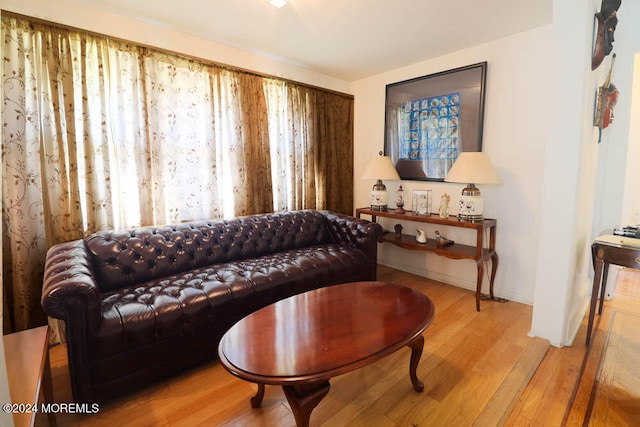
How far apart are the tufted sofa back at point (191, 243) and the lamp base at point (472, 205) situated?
1.40m

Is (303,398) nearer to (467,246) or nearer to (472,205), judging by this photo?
(472,205)

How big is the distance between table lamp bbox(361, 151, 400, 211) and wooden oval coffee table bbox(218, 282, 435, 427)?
5.66ft

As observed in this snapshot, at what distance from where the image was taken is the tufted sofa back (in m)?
2.22

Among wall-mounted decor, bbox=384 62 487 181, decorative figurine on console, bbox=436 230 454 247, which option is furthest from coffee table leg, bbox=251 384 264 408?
wall-mounted decor, bbox=384 62 487 181

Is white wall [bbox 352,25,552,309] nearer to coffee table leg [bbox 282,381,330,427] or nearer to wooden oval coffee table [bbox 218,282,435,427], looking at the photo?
wooden oval coffee table [bbox 218,282,435,427]

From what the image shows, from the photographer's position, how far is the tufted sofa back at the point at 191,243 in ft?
7.30

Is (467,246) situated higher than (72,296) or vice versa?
(72,296)

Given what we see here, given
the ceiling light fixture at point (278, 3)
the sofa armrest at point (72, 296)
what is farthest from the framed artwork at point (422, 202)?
the sofa armrest at point (72, 296)

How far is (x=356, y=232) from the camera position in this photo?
3.16 m

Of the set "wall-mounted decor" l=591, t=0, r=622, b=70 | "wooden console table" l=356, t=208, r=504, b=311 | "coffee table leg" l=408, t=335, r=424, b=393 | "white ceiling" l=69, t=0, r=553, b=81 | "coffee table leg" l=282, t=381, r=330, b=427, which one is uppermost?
"white ceiling" l=69, t=0, r=553, b=81

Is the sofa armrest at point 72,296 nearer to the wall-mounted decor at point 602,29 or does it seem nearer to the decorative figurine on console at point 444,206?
the decorative figurine on console at point 444,206

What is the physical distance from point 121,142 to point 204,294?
149 centimetres

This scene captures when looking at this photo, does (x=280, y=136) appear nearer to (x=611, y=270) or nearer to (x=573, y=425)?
(x=573, y=425)

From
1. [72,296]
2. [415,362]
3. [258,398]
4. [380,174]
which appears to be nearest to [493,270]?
[380,174]
